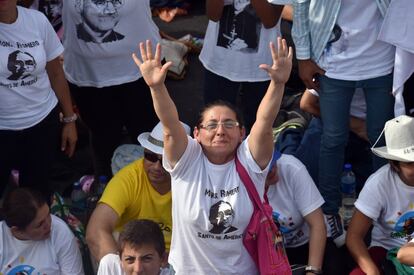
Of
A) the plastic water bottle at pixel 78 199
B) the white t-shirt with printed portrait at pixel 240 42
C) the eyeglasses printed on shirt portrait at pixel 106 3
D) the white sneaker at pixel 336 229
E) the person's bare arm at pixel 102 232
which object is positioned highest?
the eyeglasses printed on shirt portrait at pixel 106 3

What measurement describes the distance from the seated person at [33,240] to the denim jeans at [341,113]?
1394mm

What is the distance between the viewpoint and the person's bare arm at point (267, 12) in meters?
4.59

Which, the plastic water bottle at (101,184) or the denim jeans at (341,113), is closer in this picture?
the denim jeans at (341,113)

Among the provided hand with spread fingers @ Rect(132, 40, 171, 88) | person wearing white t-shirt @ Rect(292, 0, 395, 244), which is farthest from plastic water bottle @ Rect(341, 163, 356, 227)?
hand with spread fingers @ Rect(132, 40, 171, 88)

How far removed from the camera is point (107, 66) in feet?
15.7

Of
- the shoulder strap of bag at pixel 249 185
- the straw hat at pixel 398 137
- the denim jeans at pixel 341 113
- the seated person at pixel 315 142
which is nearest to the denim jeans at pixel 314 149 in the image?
the seated person at pixel 315 142

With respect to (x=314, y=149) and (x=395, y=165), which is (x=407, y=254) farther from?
(x=314, y=149)

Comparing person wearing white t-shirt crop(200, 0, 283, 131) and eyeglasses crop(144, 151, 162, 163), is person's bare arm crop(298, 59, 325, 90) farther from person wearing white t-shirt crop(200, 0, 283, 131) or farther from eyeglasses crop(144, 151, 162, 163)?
eyeglasses crop(144, 151, 162, 163)

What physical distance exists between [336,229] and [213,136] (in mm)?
1098

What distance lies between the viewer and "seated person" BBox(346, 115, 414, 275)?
415 centimetres

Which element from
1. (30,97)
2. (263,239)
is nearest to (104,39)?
(30,97)

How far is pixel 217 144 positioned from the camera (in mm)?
3721

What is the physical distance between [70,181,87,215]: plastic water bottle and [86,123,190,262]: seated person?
90cm

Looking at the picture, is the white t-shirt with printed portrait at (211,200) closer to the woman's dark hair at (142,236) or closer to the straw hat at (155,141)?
the woman's dark hair at (142,236)
